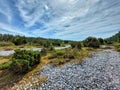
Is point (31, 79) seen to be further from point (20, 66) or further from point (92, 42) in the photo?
point (92, 42)

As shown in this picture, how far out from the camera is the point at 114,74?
1118 centimetres

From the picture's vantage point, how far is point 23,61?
1338cm

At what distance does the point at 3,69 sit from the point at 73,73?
362 inches

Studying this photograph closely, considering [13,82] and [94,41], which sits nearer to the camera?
[13,82]

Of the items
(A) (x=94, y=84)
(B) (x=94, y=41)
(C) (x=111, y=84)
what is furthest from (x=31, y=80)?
(B) (x=94, y=41)

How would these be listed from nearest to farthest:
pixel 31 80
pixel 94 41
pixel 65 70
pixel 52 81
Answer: pixel 52 81, pixel 31 80, pixel 65 70, pixel 94 41

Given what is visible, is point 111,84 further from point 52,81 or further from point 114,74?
point 52,81

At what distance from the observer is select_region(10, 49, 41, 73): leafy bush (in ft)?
43.2

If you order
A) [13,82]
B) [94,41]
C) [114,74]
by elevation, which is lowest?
[13,82]

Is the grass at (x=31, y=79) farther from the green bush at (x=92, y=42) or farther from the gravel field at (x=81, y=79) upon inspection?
the green bush at (x=92, y=42)

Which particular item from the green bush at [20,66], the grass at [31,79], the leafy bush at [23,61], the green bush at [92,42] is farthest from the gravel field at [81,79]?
the green bush at [92,42]

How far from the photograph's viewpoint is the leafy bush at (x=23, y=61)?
Answer: 43.2 feet

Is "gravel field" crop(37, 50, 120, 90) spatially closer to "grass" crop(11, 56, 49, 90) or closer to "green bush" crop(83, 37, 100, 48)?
"grass" crop(11, 56, 49, 90)

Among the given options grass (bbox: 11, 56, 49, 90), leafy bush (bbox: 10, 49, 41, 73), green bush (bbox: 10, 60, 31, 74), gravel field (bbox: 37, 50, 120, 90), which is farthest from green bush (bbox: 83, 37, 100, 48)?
green bush (bbox: 10, 60, 31, 74)
